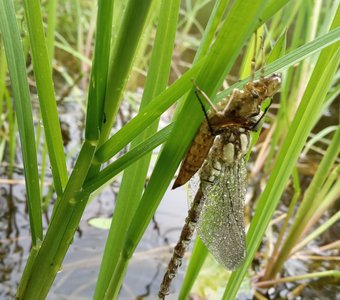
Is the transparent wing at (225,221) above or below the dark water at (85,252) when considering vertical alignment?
above

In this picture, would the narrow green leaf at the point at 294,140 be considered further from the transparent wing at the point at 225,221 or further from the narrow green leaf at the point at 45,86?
the narrow green leaf at the point at 45,86

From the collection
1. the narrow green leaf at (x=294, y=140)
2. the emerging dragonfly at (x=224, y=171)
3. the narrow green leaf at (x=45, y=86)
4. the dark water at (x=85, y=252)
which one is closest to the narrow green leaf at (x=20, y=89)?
the narrow green leaf at (x=45, y=86)

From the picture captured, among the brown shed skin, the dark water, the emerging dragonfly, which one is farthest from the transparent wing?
the dark water

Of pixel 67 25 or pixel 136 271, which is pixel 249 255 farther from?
pixel 67 25

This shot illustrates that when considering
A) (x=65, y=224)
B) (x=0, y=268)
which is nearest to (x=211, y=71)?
(x=65, y=224)

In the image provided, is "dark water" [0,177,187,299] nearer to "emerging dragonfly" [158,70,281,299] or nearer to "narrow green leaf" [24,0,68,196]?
"emerging dragonfly" [158,70,281,299]

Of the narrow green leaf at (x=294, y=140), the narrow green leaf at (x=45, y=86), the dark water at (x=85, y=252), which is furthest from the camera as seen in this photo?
the dark water at (x=85, y=252)

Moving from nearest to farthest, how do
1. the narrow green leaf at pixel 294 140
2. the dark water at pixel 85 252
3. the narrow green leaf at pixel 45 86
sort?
the narrow green leaf at pixel 45 86 → the narrow green leaf at pixel 294 140 → the dark water at pixel 85 252

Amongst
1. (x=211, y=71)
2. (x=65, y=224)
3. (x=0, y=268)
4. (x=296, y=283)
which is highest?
(x=211, y=71)
